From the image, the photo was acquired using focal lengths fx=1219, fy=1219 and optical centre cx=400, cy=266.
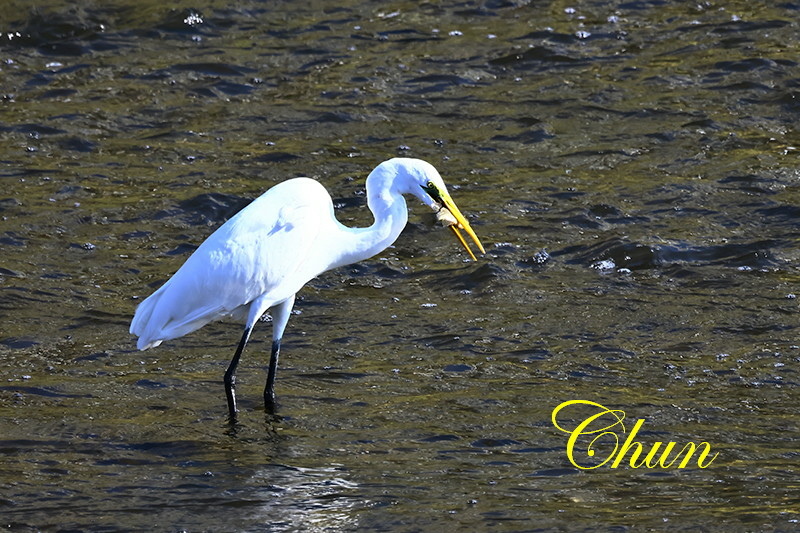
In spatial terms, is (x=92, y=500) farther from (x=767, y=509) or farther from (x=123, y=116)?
(x=123, y=116)

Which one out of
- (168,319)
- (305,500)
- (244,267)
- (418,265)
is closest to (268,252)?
(244,267)

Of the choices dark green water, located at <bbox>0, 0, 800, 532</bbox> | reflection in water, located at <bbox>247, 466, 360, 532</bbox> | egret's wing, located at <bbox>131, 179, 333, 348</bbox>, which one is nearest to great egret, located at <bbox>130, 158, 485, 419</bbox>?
egret's wing, located at <bbox>131, 179, 333, 348</bbox>

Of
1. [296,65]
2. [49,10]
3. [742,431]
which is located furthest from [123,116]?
[742,431]

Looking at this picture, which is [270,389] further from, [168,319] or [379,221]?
[379,221]

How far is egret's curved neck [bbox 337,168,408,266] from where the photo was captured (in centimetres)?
537

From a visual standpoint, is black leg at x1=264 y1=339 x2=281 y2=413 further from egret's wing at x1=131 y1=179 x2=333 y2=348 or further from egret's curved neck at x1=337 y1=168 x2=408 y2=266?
egret's curved neck at x1=337 y1=168 x2=408 y2=266

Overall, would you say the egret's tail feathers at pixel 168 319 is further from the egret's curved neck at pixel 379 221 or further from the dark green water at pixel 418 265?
the egret's curved neck at pixel 379 221

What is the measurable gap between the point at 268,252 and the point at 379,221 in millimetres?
542

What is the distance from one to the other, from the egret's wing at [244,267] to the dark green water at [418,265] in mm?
419

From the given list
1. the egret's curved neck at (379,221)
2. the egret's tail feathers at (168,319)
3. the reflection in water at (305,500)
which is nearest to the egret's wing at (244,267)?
the egret's tail feathers at (168,319)

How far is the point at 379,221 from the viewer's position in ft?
17.9

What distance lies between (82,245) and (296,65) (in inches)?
138

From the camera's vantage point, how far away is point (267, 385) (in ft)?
17.8

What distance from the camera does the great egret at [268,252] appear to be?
5.26 meters
